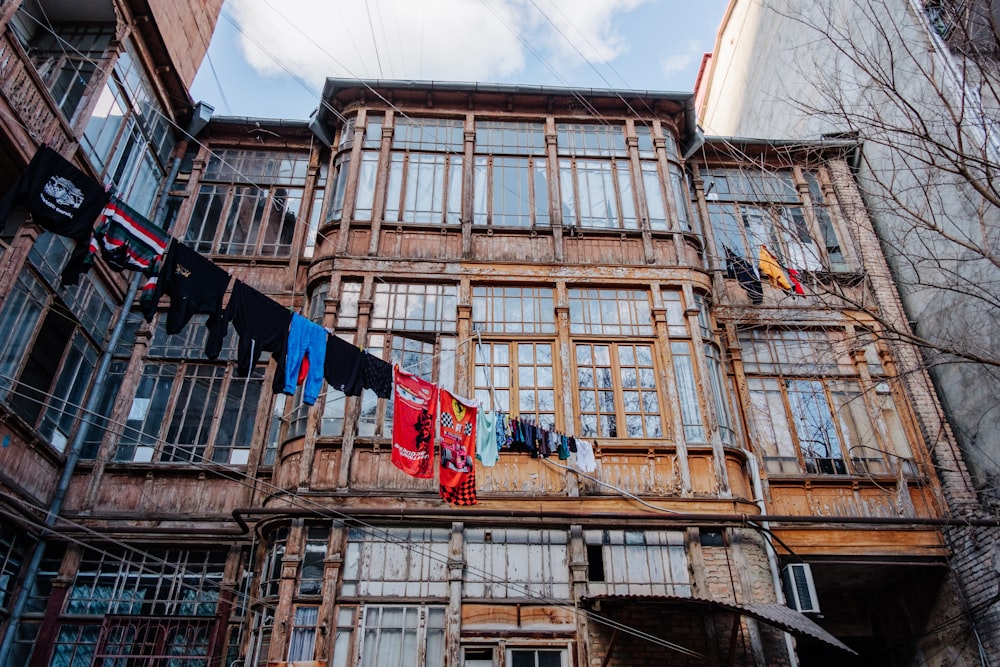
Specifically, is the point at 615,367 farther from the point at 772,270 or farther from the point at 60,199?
the point at 60,199

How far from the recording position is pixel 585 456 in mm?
10414

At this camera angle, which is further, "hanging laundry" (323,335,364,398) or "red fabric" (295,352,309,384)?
"hanging laundry" (323,335,364,398)

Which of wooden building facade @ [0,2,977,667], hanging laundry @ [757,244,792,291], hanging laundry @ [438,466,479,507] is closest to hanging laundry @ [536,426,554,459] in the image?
wooden building facade @ [0,2,977,667]

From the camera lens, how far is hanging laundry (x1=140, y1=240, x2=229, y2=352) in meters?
7.80

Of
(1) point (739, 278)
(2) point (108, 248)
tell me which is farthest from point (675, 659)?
(2) point (108, 248)

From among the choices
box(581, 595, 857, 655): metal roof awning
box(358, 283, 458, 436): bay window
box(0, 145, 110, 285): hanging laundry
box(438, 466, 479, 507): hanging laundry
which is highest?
box(358, 283, 458, 436): bay window

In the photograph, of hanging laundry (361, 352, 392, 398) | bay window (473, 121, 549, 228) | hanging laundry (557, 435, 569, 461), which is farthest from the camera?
bay window (473, 121, 549, 228)

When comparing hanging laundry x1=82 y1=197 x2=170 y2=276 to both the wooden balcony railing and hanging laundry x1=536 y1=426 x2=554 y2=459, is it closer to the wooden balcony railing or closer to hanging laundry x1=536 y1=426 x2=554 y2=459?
the wooden balcony railing

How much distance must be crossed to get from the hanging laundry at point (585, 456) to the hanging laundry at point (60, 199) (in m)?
6.76

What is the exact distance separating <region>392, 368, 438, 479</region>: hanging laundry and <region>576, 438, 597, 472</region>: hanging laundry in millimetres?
2226

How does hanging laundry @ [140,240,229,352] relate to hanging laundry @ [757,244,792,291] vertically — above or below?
below

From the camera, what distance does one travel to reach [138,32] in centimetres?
1340

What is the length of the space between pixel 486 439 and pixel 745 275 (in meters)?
7.12

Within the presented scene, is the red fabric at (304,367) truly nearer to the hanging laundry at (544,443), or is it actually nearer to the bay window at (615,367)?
the hanging laundry at (544,443)
